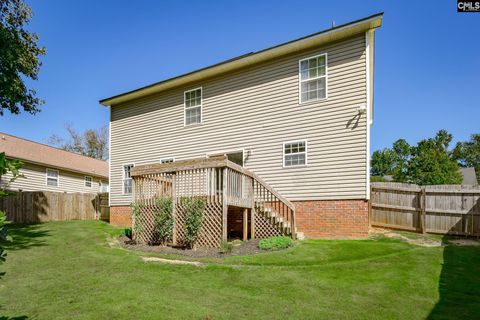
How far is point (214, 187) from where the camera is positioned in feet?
29.3

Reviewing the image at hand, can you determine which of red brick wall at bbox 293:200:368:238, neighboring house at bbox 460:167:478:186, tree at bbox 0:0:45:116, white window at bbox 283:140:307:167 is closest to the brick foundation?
red brick wall at bbox 293:200:368:238

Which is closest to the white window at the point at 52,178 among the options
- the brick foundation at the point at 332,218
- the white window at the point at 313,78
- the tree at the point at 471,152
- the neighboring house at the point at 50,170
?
the neighboring house at the point at 50,170

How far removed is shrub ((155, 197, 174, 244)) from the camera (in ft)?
31.3

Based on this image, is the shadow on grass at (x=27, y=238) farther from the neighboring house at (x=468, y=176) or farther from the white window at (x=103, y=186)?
the neighboring house at (x=468, y=176)

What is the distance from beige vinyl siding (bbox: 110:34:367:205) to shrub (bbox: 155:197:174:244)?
397cm

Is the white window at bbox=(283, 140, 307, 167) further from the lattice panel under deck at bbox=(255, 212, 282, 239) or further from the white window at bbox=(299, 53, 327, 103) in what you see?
the lattice panel under deck at bbox=(255, 212, 282, 239)

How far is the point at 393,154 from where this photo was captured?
5928 centimetres

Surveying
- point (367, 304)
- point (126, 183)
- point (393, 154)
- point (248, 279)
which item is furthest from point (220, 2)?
point (393, 154)

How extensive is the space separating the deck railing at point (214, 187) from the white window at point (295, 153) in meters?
1.49

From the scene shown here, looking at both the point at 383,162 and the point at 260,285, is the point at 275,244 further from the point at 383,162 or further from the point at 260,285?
the point at 383,162

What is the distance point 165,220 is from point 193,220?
1.27m

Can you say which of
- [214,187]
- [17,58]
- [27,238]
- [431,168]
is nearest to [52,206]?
[27,238]

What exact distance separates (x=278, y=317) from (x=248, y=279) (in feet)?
6.08

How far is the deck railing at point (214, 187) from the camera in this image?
8961 millimetres
